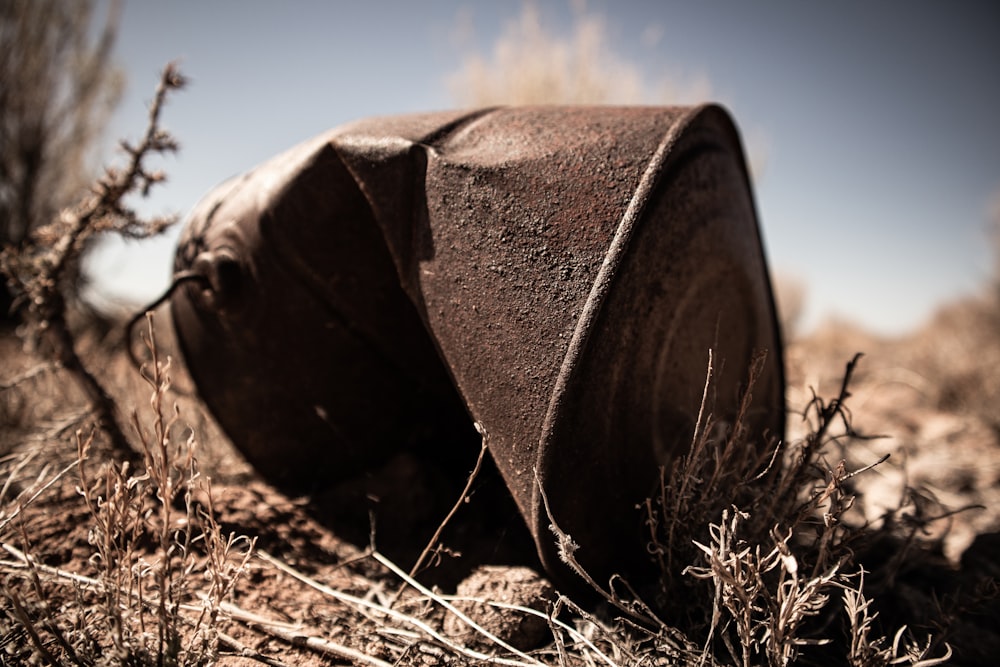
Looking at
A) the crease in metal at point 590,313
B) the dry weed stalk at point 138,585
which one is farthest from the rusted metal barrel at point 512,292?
the dry weed stalk at point 138,585

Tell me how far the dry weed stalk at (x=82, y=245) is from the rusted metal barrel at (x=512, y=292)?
0.95ft

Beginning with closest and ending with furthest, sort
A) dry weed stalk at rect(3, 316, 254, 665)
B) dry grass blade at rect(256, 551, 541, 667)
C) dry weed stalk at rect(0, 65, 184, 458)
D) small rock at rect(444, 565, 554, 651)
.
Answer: dry weed stalk at rect(3, 316, 254, 665), dry grass blade at rect(256, 551, 541, 667), small rock at rect(444, 565, 554, 651), dry weed stalk at rect(0, 65, 184, 458)

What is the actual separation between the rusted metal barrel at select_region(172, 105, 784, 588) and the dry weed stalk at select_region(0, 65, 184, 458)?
0.95ft

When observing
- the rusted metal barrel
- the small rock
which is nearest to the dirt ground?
the small rock

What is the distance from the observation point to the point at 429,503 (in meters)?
2.01

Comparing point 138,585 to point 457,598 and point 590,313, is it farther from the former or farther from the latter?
point 590,313

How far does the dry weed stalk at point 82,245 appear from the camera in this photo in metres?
1.98

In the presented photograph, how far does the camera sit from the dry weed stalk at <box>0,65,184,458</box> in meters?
1.98

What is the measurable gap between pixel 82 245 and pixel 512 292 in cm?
169

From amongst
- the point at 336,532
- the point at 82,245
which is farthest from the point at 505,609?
the point at 82,245

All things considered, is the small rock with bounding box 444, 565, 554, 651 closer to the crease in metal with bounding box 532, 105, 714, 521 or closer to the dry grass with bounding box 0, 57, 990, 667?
the dry grass with bounding box 0, 57, 990, 667

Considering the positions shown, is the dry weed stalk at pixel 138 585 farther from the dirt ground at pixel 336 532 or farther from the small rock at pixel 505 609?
the small rock at pixel 505 609

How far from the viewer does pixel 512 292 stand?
4.62 feet

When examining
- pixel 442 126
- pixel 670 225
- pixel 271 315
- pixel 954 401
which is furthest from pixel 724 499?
pixel 954 401
